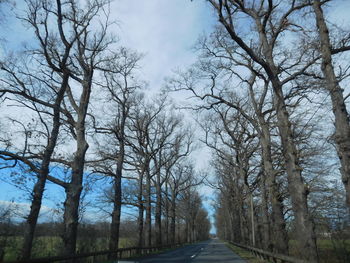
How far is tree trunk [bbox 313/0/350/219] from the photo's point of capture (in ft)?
19.2

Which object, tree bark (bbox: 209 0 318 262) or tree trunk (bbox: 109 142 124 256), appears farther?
tree trunk (bbox: 109 142 124 256)

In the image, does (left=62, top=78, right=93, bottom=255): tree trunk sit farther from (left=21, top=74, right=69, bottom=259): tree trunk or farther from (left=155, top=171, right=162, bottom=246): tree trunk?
(left=155, top=171, right=162, bottom=246): tree trunk

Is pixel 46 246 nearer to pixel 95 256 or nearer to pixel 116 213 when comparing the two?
pixel 95 256

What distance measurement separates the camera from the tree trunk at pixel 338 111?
231 inches

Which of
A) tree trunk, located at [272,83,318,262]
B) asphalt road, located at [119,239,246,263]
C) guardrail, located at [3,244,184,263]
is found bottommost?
asphalt road, located at [119,239,246,263]

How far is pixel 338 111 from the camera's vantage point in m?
6.41

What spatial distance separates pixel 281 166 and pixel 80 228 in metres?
16.0

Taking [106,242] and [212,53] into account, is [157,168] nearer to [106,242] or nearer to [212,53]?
[106,242]

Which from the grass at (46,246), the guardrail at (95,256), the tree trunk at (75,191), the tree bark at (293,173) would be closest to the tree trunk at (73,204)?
the tree trunk at (75,191)

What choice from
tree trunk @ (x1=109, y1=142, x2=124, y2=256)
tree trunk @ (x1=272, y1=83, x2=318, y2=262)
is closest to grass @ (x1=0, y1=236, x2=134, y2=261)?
tree trunk @ (x1=109, y1=142, x2=124, y2=256)

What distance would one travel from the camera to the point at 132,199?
93.3ft

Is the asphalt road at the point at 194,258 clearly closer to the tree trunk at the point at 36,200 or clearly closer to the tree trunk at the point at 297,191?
the tree trunk at the point at 36,200

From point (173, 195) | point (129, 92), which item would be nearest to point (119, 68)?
point (129, 92)

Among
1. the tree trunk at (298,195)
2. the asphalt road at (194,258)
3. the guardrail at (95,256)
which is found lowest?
the asphalt road at (194,258)
